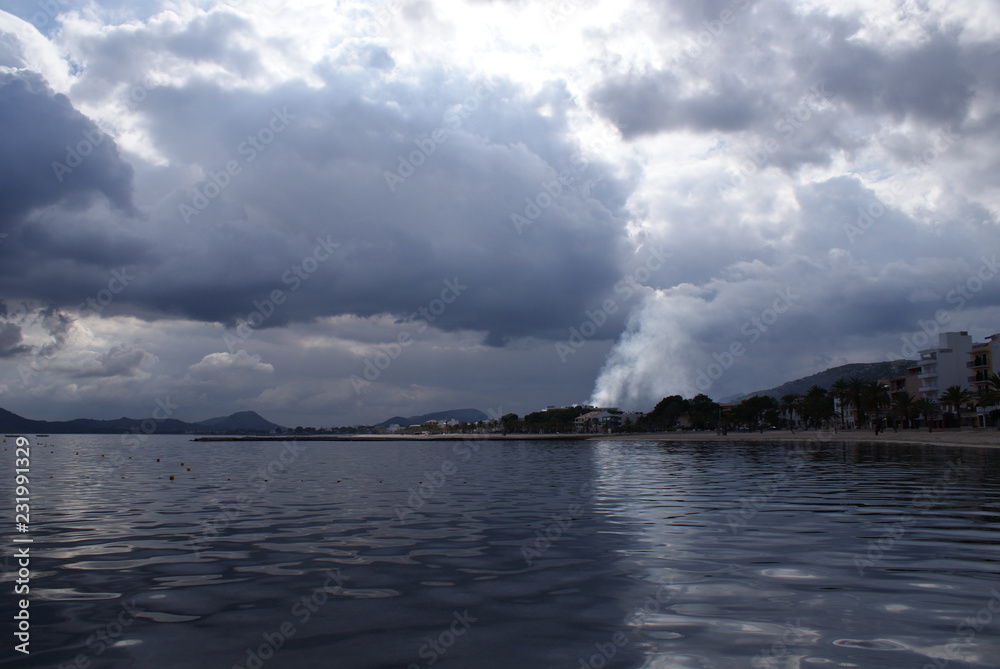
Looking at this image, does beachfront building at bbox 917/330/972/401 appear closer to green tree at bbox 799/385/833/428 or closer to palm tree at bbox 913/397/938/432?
palm tree at bbox 913/397/938/432

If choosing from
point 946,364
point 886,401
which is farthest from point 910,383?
point 886,401

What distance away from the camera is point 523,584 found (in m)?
14.0

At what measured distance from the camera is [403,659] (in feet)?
31.4

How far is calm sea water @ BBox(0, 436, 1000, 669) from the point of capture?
32.4 feet

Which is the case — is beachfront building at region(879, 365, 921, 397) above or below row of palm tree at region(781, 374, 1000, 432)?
above

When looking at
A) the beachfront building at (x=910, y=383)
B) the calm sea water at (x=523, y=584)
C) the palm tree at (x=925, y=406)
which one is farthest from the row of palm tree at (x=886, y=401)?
the calm sea water at (x=523, y=584)

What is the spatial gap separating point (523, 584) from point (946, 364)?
175604mm

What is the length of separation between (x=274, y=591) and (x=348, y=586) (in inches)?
59.7

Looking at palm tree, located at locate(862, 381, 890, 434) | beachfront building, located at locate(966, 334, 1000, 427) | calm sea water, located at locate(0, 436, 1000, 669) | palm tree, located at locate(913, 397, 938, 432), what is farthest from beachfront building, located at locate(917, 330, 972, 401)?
calm sea water, located at locate(0, 436, 1000, 669)

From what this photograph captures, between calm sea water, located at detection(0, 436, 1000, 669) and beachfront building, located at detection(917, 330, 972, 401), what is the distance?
151381 millimetres

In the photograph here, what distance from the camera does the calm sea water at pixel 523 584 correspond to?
988cm

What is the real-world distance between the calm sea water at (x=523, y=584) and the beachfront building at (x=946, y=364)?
151381mm

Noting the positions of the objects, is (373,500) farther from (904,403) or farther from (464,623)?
(904,403)

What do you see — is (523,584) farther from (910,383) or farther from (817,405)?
(910,383)
